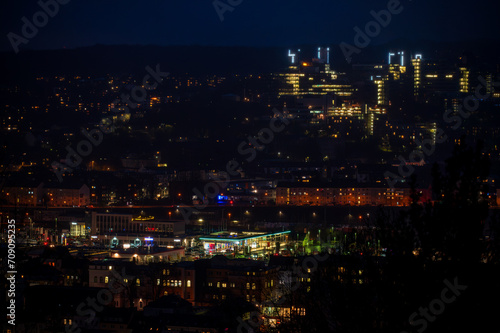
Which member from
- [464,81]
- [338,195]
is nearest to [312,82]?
[464,81]

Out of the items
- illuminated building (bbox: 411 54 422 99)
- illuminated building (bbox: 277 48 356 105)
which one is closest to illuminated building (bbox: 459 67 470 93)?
illuminated building (bbox: 411 54 422 99)

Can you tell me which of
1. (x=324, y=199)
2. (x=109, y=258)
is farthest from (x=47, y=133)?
(x=109, y=258)

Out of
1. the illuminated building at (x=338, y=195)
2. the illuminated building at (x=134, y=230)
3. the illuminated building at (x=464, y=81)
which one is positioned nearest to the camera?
the illuminated building at (x=134, y=230)

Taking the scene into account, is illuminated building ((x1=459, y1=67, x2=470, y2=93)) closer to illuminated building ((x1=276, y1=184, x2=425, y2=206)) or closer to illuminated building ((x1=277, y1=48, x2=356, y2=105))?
illuminated building ((x1=277, y1=48, x2=356, y2=105))

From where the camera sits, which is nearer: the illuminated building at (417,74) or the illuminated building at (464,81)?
the illuminated building at (464,81)

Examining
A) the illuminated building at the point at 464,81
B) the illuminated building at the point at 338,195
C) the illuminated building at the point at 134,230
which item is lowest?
the illuminated building at the point at 134,230

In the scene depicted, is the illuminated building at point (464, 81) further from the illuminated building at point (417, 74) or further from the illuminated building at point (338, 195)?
the illuminated building at point (338, 195)

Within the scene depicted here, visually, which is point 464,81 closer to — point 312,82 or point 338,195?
point 312,82

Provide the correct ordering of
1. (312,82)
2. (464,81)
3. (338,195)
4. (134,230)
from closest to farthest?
(134,230)
(338,195)
(464,81)
(312,82)

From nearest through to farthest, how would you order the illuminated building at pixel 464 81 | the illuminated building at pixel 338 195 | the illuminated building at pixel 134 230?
the illuminated building at pixel 134 230
the illuminated building at pixel 338 195
the illuminated building at pixel 464 81

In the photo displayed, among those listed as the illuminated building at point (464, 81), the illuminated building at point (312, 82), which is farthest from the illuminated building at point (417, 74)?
the illuminated building at point (312, 82)

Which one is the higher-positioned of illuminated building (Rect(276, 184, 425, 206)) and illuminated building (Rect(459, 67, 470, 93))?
illuminated building (Rect(459, 67, 470, 93))
